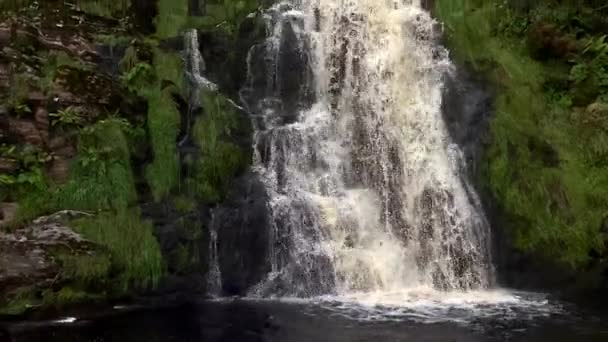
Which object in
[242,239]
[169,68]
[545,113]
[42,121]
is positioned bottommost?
[242,239]

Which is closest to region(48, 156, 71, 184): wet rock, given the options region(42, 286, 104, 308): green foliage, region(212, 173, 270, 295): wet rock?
region(42, 286, 104, 308): green foliage

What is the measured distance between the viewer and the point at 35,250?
1148cm

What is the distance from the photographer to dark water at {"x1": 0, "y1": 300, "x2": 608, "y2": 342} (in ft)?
32.2

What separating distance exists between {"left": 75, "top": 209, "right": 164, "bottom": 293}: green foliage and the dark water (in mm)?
759

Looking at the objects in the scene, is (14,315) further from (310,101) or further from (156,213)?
(310,101)

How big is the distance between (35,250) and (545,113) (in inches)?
423

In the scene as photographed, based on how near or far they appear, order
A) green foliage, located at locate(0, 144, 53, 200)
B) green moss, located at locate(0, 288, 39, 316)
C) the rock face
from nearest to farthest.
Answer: green moss, located at locate(0, 288, 39, 316) < the rock face < green foliage, located at locate(0, 144, 53, 200)

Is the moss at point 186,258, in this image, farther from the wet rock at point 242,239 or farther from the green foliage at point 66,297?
the green foliage at point 66,297

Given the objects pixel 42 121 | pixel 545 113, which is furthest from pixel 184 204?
pixel 545 113

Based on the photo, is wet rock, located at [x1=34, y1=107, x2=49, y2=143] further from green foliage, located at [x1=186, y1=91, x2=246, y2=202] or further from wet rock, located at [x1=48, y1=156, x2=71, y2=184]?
green foliage, located at [x1=186, y1=91, x2=246, y2=202]

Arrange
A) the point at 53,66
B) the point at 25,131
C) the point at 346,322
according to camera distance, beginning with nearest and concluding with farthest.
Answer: the point at 346,322 < the point at 25,131 < the point at 53,66

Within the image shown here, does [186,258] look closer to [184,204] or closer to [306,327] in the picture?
[184,204]

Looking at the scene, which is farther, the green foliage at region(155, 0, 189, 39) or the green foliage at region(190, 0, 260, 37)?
the green foliage at region(190, 0, 260, 37)

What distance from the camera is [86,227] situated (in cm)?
1192
